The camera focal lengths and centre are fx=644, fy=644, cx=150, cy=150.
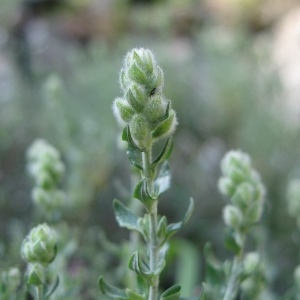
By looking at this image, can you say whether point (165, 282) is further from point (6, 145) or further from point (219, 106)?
point (219, 106)

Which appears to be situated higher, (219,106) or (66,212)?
(219,106)

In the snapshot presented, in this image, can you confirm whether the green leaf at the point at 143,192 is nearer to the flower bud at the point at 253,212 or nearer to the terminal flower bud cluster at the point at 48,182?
the flower bud at the point at 253,212

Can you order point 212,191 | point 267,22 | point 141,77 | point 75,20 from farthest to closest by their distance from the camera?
1. point 267,22
2. point 75,20
3. point 212,191
4. point 141,77

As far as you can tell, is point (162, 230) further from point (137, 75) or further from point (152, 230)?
point (137, 75)

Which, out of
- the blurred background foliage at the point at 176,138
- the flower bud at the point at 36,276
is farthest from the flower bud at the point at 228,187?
the flower bud at the point at 36,276

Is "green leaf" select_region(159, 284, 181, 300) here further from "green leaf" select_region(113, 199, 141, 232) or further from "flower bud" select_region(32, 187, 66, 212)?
"flower bud" select_region(32, 187, 66, 212)

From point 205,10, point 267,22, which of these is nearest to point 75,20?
point 205,10

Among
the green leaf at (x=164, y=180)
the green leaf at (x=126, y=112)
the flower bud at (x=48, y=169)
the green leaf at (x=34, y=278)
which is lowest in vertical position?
the green leaf at (x=34, y=278)
